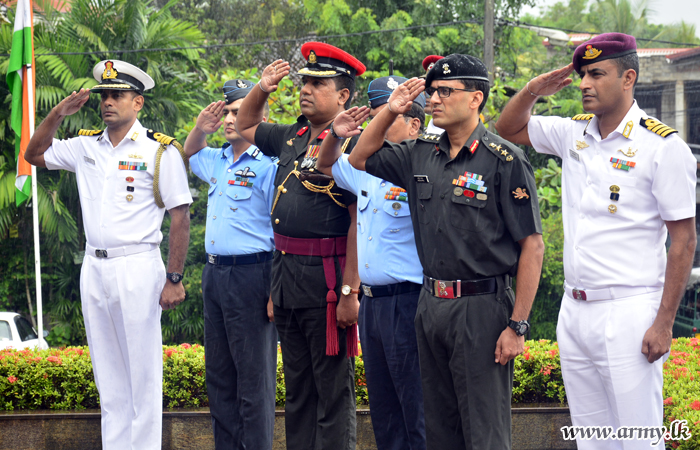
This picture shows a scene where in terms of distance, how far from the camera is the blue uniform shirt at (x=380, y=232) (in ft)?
12.2

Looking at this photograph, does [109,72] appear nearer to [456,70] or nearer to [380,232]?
[380,232]

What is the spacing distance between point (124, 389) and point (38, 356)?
5.67 feet

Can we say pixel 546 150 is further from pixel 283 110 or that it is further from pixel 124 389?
pixel 283 110

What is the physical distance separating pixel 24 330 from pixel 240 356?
6868mm

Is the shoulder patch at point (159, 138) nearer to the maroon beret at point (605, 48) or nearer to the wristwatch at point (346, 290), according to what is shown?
the wristwatch at point (346, 290)

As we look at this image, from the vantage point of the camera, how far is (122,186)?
14.2ft

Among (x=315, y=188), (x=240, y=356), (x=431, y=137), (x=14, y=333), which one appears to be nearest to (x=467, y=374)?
(x=431, y=137)

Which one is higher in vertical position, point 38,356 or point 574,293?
point 574,293

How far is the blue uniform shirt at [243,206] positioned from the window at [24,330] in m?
6.47

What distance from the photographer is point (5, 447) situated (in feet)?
16.4

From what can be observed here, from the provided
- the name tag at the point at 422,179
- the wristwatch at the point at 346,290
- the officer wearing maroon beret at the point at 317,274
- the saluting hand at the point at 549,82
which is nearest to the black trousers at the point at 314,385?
the officer wearing maroon beret at the point at 317,274

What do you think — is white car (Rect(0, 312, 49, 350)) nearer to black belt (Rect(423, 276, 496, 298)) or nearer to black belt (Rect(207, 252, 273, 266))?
black belt (Rect(207, 252, 273, 266))

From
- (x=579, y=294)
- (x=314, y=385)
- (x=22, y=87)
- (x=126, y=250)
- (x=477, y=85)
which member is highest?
(x=22, y=87)

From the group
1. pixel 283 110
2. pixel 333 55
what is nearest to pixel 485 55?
pixel 283 110
